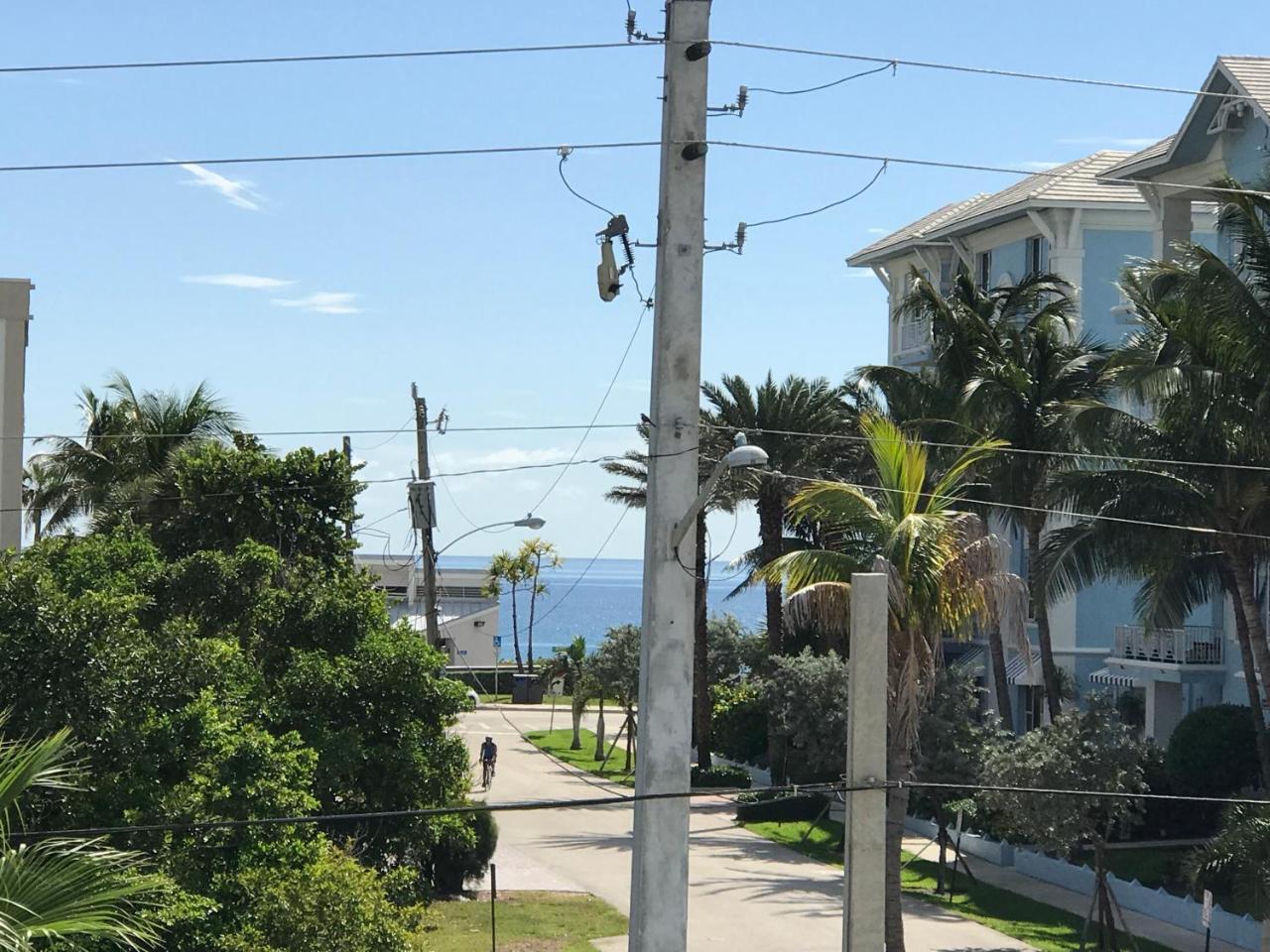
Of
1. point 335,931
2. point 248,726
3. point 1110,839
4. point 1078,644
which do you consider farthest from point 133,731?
point 1078,644

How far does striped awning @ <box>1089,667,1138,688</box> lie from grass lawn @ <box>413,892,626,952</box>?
1542 cm

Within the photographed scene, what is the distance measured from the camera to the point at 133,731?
16031 mm

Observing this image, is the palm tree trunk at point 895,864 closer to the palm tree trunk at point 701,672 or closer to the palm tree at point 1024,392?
the palm tree at point 1024,392

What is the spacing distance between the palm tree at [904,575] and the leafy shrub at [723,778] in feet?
65.2

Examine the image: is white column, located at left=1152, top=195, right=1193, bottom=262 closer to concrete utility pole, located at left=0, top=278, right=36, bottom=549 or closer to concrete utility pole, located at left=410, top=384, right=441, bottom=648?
concrete utility pole, located at left=410, top=384, right=441, bottom=648

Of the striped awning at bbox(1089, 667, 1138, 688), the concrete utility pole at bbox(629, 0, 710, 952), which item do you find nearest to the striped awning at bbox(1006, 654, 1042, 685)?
the striped awning at bbox(1089, 667, 1138, 688)

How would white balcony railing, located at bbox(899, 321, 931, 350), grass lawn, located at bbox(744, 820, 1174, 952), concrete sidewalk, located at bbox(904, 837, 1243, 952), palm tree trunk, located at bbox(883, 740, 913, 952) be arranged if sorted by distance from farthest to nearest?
white balcony railing, located at bbox(899, 321, 931, 350) < grass lawn, located at bbox(744, 820, 1174, 952) < concrete sidewalk, located at bbox(904, 837, 1243, 952) < palm tree trunk, located at bbox(883, 740, 913, 952)

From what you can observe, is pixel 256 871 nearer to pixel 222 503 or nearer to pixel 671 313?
pixel 671 313

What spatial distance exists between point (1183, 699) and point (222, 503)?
2140 centimetres

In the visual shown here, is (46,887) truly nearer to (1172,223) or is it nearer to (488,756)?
(1172,223)

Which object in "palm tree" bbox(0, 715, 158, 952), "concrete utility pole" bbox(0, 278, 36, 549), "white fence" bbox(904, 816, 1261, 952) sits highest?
"concrete utility pole" bbox(0, 278, 36, 549)

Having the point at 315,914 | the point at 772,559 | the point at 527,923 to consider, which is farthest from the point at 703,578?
the point at 315,914

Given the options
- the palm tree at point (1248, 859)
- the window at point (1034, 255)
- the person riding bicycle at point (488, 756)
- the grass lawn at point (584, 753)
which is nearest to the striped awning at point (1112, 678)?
the window at point (1034, 255)

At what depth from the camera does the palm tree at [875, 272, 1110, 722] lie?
101ft
